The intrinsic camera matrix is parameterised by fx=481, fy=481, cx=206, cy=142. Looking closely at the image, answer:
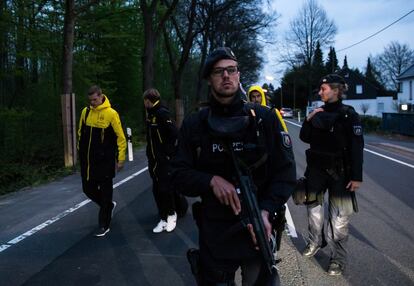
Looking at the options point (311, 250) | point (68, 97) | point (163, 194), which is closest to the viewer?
point (311, 250)

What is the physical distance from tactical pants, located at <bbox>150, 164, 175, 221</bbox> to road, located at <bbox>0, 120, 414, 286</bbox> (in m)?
A: 0.30

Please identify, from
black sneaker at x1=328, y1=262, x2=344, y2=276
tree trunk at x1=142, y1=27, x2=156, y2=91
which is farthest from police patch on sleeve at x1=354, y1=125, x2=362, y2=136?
tree trunk at x1=142, y1=27, x2=156, y2=91

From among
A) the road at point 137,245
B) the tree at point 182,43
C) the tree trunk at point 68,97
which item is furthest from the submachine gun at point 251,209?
the tree at point 182,43

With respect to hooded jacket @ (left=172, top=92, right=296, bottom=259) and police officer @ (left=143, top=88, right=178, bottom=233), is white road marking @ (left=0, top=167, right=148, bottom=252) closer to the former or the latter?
police officer @ (left=143, top=88, right=178, bottom=233)

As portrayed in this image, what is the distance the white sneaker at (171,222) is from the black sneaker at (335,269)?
235 centimetres

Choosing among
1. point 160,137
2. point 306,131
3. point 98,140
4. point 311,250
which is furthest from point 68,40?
point 311,250

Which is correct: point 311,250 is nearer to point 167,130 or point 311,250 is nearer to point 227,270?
point 167,130

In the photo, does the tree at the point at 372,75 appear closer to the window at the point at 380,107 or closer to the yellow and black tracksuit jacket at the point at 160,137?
the window at the point at 380,107

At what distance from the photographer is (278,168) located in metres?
2.75

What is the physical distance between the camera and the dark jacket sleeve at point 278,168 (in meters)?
2.70

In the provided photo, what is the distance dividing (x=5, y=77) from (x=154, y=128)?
11015 mm

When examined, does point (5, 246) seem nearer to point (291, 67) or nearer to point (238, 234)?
point (238, 234)

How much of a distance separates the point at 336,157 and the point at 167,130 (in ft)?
7.88

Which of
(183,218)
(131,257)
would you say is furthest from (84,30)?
(131,257)
